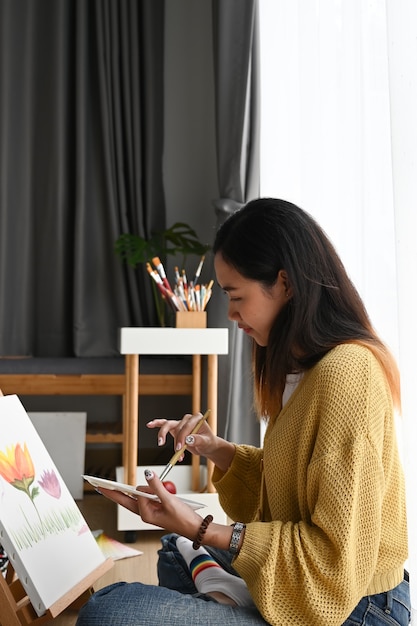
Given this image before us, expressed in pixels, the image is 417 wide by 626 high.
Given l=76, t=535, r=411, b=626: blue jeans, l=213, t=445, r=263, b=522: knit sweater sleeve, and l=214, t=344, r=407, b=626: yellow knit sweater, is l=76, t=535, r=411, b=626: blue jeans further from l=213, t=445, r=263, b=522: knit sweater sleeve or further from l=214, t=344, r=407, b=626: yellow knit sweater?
l=213, t=445, r=263, b=522: knit sweater sleeve

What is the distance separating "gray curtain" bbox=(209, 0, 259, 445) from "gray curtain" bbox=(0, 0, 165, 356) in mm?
546

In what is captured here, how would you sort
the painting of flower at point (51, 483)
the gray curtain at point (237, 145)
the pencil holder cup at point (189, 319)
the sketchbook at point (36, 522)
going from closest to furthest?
the sketchbook at point (36, 522)
the painting of flower at point (51, 483)
the pencil holder cup at point (189, 319)
the gray curtain at point (237, 145)

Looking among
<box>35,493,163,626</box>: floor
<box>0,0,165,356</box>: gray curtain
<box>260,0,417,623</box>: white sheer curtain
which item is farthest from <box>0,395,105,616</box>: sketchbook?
<box>0,0,165,356</box>: gray curtain

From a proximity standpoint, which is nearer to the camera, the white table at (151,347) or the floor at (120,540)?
the floor at (120,540)

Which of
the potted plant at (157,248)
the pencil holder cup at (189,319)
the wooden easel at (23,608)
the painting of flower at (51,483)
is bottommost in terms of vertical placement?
the wooden easel at (23,608)

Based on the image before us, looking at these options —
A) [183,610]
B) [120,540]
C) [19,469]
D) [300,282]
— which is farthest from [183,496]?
[300,282]

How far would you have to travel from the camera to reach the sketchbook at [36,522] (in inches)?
58.6

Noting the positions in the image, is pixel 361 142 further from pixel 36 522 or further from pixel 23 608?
pixel 23 608

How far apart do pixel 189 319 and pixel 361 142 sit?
108 centimetres

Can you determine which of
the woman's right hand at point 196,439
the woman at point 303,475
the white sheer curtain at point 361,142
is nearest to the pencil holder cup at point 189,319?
the white sheer curtain at point 361,142

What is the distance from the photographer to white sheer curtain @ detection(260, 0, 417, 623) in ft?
3.85

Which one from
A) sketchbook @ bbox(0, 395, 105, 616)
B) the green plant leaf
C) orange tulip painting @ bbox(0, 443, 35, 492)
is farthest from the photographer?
the green plant leaf

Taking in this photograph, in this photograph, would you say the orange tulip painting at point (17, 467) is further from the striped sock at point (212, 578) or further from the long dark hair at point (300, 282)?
the long dark hair at point (300, 282)

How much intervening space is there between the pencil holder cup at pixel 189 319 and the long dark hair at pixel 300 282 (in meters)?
1.24
